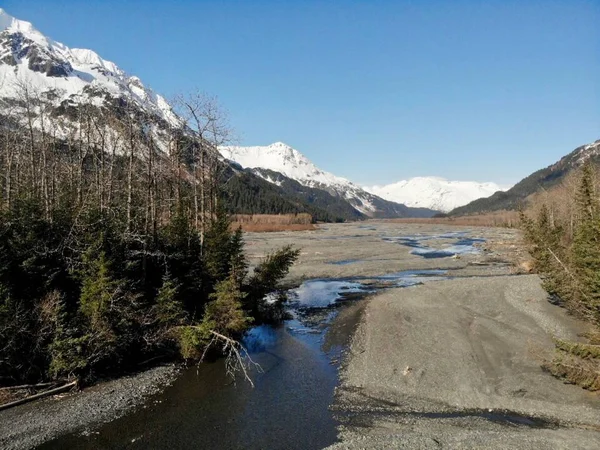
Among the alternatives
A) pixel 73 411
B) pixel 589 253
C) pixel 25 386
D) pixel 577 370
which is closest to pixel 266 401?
pixel 73 411

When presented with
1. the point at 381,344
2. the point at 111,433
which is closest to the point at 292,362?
the point at 381,344

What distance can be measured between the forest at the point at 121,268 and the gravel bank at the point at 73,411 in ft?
4.45

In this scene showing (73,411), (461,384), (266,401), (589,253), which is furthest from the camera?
(589,253)

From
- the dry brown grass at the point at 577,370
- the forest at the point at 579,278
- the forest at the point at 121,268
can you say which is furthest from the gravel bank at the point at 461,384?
the forest at the point at 121,268

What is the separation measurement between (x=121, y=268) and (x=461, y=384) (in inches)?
762

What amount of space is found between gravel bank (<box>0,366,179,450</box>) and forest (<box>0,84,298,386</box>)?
4.45ft

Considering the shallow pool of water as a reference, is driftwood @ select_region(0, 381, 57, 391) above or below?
above

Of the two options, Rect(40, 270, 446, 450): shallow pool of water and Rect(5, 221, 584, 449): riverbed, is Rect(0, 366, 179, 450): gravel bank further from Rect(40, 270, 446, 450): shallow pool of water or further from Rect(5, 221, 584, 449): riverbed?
Rect(40, 270, 446, 450): shallow pool of water

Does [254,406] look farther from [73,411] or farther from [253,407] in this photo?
[73,411]

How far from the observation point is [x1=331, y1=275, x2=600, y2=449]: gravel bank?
15344mm

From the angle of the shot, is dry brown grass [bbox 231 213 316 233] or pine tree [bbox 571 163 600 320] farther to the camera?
dry brown grass [bbox 231 213 316 233]

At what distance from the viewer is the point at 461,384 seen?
65.7 ft

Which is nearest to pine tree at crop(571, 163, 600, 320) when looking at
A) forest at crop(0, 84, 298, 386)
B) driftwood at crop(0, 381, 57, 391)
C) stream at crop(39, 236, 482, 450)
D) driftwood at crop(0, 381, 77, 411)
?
stream at crop(39, 236, 482, 450)

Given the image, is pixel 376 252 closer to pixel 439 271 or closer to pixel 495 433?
pixel 439 271
